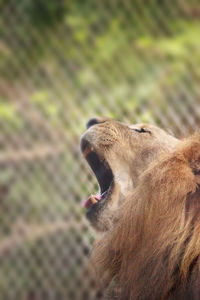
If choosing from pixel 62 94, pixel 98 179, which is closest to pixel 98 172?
pixel 98 179

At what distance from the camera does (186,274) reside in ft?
4.97

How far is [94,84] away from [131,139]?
1696 mm

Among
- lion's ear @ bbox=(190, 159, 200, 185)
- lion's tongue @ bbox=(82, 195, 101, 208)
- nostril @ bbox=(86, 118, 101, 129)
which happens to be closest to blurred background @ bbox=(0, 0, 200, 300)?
nostril @ bbox=(86, 118, 101, 129)

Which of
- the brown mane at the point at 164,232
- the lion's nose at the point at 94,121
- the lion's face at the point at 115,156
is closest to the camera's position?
the brown mane at the point at 164,232

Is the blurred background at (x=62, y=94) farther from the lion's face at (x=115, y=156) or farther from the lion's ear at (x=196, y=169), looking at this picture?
the lion's ear at (x=196, y=169)

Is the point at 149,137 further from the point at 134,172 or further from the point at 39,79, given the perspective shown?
Answer: the point at 39,79

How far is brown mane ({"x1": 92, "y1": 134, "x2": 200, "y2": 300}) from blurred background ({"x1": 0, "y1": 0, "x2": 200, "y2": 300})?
5.27ft

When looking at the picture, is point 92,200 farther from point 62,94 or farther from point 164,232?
point 62,94

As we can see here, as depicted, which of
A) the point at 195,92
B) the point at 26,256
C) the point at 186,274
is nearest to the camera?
the point at 186,274


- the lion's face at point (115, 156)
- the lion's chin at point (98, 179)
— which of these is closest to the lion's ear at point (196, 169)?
the lion's face at point (115, 156)

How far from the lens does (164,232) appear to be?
5.09 ft

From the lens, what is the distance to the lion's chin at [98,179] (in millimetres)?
1762

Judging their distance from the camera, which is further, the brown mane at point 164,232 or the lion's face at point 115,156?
the lion's face at point 115,156

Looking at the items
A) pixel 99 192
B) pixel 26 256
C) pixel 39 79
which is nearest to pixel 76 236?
pixel 26 256
